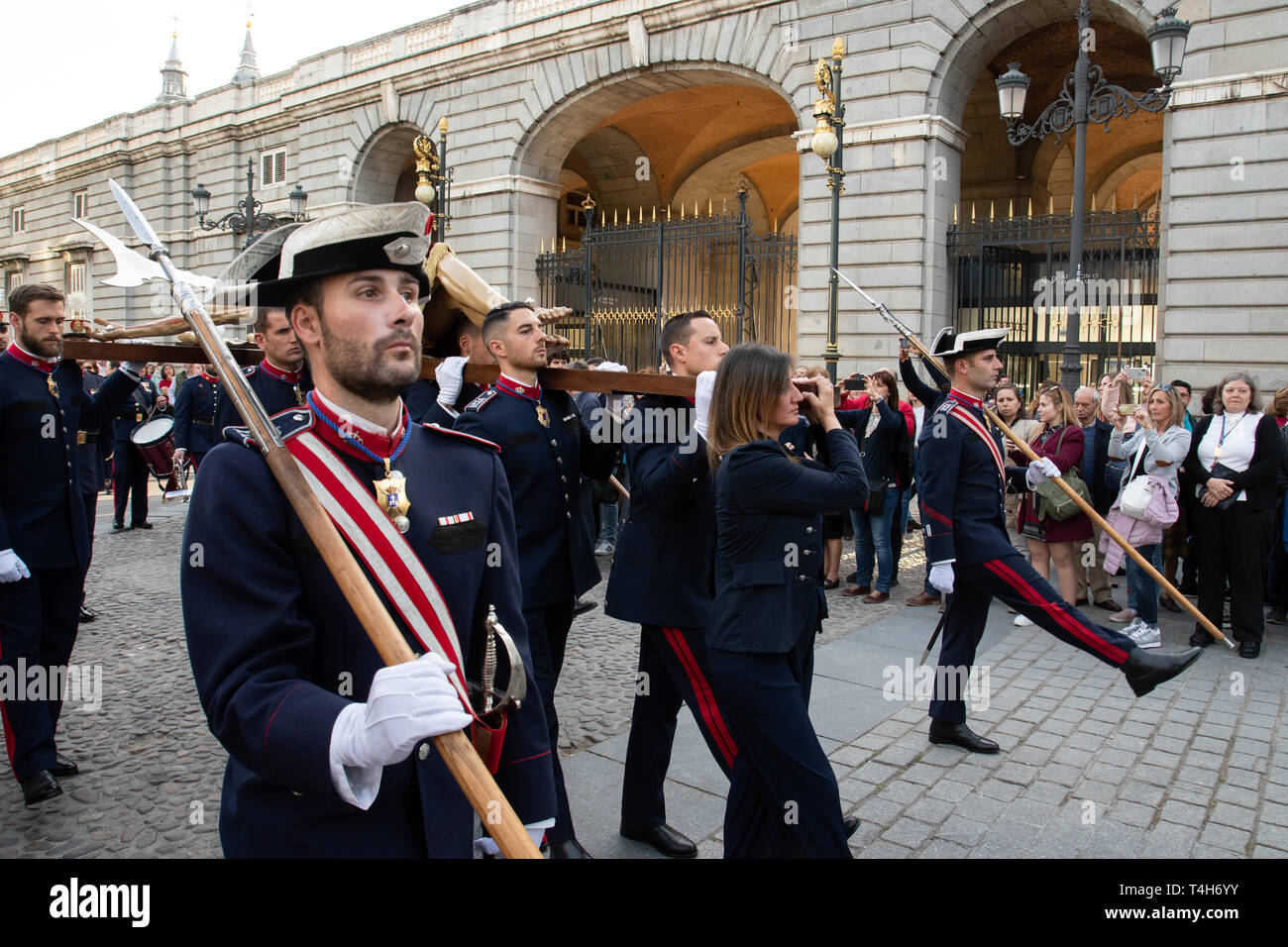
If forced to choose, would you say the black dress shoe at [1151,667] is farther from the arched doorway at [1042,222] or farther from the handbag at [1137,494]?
the arched doorway at [1042,222]

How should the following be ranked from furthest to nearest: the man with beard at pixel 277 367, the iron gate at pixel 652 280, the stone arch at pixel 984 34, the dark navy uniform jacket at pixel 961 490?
1. the iron gate at pixel 652 280
2. the stone arch at pixel 984 34
3. the dark navy uniform jacket at pixel 961 490
4. the man with beard at pixel 277 367

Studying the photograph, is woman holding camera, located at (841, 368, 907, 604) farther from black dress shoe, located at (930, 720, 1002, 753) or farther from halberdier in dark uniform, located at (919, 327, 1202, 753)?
black dress shoe, located at (930, 720, 1002, 753)

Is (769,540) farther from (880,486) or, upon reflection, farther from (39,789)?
(880,486)

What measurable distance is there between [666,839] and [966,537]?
2.40 metres

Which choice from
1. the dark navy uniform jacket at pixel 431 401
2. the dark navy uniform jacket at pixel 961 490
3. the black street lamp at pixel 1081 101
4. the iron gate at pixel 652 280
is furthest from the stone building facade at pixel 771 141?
the dark navy uniform jacket at pixel 431 401

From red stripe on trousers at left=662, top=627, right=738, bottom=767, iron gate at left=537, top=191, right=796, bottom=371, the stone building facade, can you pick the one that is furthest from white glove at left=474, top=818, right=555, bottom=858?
iron gate at left=537, top=191, right=796, bottom=371

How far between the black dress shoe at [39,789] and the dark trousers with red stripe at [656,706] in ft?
8.99

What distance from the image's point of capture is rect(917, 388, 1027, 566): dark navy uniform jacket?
16.4 feet

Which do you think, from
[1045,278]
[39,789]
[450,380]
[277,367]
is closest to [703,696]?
[450,380]

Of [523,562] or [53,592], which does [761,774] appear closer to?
[523,562]

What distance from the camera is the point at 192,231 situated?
31.1m

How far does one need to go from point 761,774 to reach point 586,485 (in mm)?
2529

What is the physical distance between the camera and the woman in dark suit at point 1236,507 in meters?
6.84
